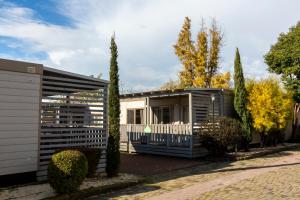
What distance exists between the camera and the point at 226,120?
51.9 ft

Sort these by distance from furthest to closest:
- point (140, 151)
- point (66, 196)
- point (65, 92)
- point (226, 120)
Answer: point (140, 151) < point (226, 120) < point (65, 92) < point (66, 196)

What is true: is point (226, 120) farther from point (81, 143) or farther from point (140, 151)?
point (81, 143)

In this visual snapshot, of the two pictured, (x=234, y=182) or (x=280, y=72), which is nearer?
(x=234, y=182)

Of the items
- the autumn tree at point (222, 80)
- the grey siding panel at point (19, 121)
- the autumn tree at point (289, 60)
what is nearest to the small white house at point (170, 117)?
the grey siding panel at point (19, 121)

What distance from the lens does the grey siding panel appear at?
29.5 feet

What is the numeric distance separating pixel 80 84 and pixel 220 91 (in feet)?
29.7

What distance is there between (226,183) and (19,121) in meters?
6.19

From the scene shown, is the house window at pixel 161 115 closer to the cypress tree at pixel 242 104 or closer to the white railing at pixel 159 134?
the white railing at pixel 159 134

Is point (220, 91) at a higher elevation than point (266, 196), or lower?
higher

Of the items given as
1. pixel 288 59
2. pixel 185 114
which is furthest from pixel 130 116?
pixel 288 59

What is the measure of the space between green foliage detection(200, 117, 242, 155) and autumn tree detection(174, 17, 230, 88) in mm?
17614

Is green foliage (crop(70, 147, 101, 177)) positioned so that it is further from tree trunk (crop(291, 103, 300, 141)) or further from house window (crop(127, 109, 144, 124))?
tree trunk (crop(291, 103, 300, 141))

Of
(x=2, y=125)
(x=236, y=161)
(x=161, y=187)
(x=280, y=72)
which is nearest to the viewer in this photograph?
(x=2, y=125)

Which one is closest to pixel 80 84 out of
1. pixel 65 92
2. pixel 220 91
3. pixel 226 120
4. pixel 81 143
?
pixel 65 92
